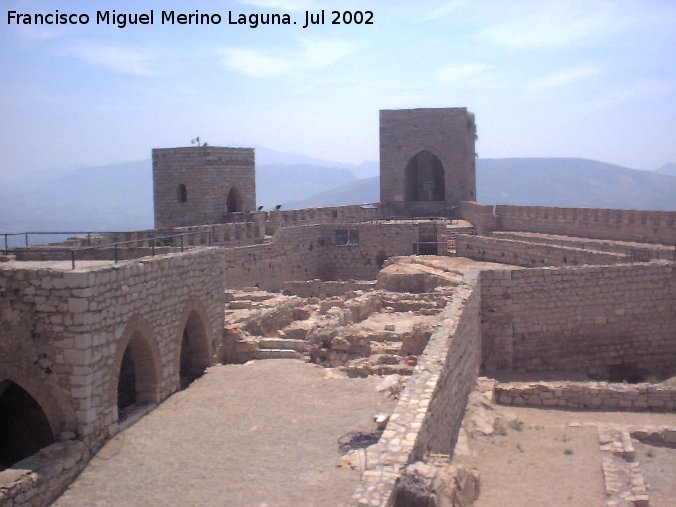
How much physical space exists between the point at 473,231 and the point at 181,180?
11483 mm

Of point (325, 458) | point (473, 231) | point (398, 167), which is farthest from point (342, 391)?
point (398, 167)

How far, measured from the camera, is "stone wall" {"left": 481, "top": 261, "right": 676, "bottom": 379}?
13.9 meters

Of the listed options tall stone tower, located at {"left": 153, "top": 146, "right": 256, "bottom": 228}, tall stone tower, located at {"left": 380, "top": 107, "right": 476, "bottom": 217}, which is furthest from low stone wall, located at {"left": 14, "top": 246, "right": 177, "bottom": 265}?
tall stone tower, located at {"left": 380, "top": 107, "right": 476, "bottom": 217}

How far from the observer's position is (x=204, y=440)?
9.54 meters

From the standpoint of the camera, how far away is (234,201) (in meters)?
29.9

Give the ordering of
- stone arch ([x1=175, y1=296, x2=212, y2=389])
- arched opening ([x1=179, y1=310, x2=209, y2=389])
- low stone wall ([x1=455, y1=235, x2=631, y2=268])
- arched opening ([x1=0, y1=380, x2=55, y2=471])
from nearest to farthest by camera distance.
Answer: arched opening ([x1=0, y1=380, x2=55, y2=471])
stone arch ([x1=175, y1=296, x2=212, y2=389])
arched opening ([x1=179, y1=310, x2=209, y2=389])
low stone wall ([x1=455, y1=235, x2=631, y2=268])

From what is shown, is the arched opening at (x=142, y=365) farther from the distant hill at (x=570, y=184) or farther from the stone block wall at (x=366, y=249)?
the distant hill at (x=570, y=184)

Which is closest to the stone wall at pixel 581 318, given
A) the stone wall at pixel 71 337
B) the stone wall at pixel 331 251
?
the stone wall at pixel 71 337

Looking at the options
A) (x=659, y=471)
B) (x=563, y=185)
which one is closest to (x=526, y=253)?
(x=659, y=471)

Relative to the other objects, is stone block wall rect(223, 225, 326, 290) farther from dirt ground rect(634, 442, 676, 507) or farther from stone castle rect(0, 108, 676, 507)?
dirt ground rect(634, 442, 676, 507)

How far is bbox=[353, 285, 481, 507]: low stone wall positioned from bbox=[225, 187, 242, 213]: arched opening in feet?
57.8

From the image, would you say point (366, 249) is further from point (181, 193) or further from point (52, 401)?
point (52, 401)

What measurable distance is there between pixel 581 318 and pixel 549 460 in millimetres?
5052

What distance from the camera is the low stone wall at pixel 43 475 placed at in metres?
7.75
